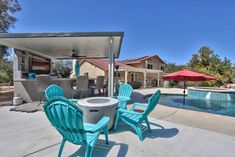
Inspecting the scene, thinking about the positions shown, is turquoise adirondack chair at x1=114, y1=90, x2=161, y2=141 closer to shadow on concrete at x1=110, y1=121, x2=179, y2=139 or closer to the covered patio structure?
shadow on concrete at x1=110, y1=121, x2=179, y2=139

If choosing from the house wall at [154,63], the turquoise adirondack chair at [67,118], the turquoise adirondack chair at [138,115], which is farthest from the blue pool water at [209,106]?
the house wall at [154,63]

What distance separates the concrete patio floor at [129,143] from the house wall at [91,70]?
1623cm

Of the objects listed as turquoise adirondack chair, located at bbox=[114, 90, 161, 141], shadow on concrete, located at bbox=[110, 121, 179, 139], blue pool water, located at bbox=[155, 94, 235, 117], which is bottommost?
blue pool water, located at bbox=[155, 94, 235, 117]

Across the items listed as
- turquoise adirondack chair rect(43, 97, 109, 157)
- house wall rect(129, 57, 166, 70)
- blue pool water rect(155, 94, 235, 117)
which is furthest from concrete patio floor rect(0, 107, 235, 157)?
house wall rect(129, 57, 166, 70)

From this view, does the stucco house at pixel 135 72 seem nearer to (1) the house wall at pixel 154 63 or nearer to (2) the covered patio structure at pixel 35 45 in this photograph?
(1) the house wall at pixel 154 63

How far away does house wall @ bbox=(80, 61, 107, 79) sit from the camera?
66.5 ft

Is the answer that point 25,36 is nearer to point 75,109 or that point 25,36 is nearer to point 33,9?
point 75,109

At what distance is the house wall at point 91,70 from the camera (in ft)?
66.5

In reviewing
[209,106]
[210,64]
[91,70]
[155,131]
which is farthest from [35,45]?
[210,64]

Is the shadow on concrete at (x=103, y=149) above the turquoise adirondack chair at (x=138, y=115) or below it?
below

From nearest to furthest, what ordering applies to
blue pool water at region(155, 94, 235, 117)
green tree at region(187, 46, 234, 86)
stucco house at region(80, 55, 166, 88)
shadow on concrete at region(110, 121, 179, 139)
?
1. shadow on concrete at region(110, 121, 179, 139)
2. blue pool water at region(155, 94, 235, 117)
3. green tree at region(187, 46, 234, 86)
4. stucco house at region(80, 55, 166, 88)

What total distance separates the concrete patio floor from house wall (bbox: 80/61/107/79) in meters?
16.2

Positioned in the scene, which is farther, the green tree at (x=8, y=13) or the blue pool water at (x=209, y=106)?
the green tree at (x=8, y=13)

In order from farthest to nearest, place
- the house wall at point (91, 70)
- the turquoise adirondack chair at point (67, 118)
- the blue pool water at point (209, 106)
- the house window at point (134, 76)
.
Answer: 1. the house window at point (134, 76)
2. the house wall at point (91, 70)
3. the blue pool water at point (209, 106)
4. the turquoise adirondack chair at point (67, 118)
